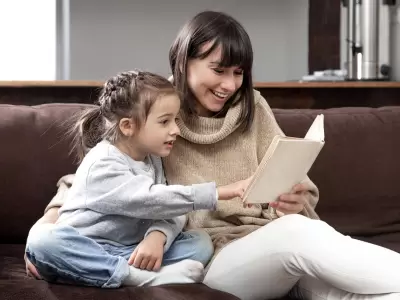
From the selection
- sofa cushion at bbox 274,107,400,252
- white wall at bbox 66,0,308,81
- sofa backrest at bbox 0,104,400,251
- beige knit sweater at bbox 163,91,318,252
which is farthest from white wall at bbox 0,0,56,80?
beige knit sweater at bbox 163,91,318,252

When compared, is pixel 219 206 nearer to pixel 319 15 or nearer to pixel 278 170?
pixel 278 170

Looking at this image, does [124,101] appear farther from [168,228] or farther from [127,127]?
[168,228]

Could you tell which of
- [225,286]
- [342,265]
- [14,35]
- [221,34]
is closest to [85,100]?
[14,35]

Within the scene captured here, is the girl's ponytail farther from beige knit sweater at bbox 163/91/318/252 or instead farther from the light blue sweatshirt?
beige knit sweater at bbox 163/91/318/252

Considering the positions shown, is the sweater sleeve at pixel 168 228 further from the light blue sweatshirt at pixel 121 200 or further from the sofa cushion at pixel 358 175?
the sofa cushion at pixel 358 175

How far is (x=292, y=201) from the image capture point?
1770 millimetres

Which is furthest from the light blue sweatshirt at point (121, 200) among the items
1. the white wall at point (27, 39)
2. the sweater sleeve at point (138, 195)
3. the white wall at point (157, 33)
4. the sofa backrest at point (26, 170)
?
the white wall at point (157, 33)

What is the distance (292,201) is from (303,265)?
0.19 m

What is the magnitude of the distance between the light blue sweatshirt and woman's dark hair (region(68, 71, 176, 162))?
0.06 metres

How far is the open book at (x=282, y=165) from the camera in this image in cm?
155

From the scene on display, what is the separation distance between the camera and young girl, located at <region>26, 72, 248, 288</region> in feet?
5.35

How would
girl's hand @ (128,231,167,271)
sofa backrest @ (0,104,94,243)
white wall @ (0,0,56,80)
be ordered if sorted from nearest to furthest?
girl's hand @ (128,231,167,271)
sofa backrest @ (0,104,94,243)
white wall @ (0,0,56,80)

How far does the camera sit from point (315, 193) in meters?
1.94

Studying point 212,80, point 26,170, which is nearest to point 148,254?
point 212,80
